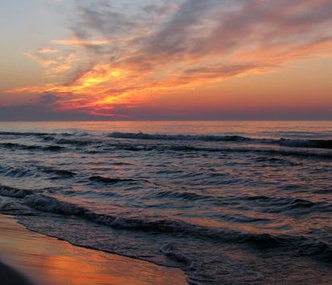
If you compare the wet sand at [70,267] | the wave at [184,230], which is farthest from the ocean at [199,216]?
the wet sand at [70,267]

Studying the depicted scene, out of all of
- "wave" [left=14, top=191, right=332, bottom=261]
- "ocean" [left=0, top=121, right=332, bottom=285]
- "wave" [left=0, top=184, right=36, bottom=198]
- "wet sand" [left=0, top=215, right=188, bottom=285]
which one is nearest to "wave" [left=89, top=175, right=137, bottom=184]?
"ocean" [left=0, top=121, right=332, bottom=285]

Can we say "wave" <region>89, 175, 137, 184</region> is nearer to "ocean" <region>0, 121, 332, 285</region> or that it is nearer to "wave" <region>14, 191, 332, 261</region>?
"ocean" <region>0, 121, 332, 285</region>

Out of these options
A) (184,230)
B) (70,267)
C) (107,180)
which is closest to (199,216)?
(184,230)

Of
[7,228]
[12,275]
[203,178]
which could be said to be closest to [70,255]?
[12,275]

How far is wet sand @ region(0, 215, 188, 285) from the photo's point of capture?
16.2 feet

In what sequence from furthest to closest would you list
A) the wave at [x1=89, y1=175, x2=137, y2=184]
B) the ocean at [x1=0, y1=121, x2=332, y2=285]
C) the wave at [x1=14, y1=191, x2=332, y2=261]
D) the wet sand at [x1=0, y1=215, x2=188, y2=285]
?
the wave at [x1=89, y1=175, x2=137, y2=184] → the wave at [x1=14, y1=191, x2=332, y2=261] → the ocean at [x1=0, y1=121, x2=332, y2=285] → the wet sand at [x1=0, y1=215, x2=188, y2=285]

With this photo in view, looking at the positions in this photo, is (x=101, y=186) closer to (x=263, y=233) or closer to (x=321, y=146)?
(x=263, y=233)

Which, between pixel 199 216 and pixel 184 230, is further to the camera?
pixel 199 216

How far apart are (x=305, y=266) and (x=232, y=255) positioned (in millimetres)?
1094

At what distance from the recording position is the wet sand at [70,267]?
195 inches

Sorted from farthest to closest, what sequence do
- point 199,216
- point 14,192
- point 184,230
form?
point 14,192, point 199,216, point 184,230

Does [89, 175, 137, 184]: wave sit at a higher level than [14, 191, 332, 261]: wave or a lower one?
higher

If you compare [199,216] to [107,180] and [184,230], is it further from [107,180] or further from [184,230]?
[107,180]

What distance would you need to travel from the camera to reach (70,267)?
5.44 metres
